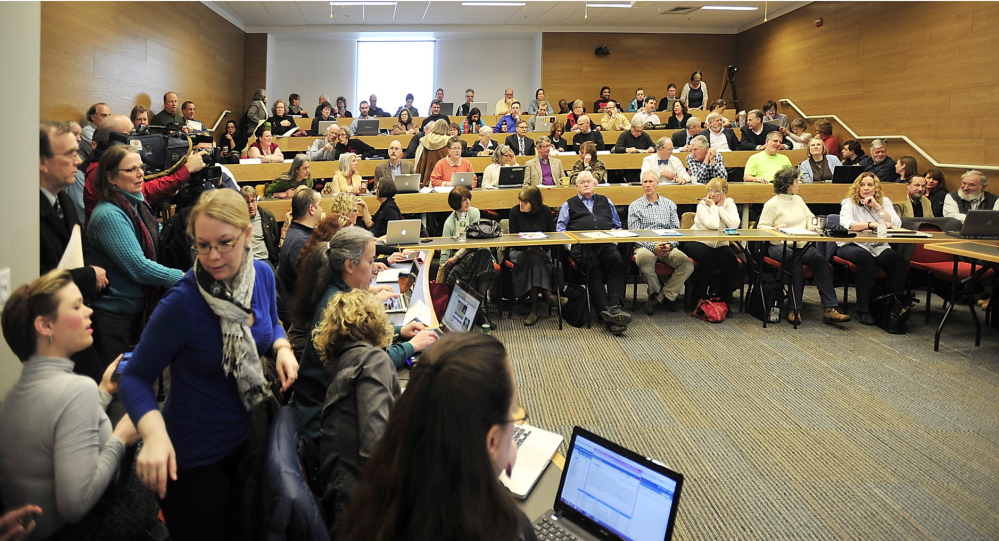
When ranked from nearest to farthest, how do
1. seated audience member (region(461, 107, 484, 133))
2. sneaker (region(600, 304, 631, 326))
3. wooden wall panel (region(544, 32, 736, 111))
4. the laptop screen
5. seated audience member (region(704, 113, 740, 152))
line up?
the laptop screen < sneaker (region(600, 304, 631, 326)) < seated audience member (region(704, 113, 740, 152)) < seated audience member (region(461, 107, 484, 133)) < wooden wall panel (region(544, 32, 736, 111))

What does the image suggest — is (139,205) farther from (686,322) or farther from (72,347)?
(686,322)

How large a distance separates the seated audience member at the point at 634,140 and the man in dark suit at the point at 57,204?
7.37 metres

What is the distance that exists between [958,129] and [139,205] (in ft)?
30.6

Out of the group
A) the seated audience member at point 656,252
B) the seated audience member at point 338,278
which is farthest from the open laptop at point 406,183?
the seated audience member at point 338,278

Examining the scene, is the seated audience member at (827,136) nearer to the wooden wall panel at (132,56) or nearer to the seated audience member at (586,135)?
the seated audience member at (586,135)

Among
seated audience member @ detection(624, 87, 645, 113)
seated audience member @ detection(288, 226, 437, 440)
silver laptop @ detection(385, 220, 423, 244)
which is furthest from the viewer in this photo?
seated audience member @ detection(624, 87, 645, 113)

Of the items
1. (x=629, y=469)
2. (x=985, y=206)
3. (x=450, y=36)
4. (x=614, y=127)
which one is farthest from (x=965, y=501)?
(x=450, y=36)

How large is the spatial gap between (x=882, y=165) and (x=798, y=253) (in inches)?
155

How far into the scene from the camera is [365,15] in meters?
13.5

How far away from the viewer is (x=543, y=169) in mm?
7812

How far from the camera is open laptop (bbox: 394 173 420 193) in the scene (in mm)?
6758

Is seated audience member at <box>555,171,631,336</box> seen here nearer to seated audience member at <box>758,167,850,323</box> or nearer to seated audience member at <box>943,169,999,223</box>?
seated audience member at <box>758,167,850,323</box>

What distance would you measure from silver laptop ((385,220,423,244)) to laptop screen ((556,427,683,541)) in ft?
12.5

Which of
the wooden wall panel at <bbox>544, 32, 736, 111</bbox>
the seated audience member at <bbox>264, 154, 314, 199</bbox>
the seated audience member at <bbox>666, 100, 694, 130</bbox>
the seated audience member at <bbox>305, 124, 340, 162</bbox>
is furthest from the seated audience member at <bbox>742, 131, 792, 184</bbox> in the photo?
the wooden wall panel at <bbox>544, 32, 736, 111</bbox>
